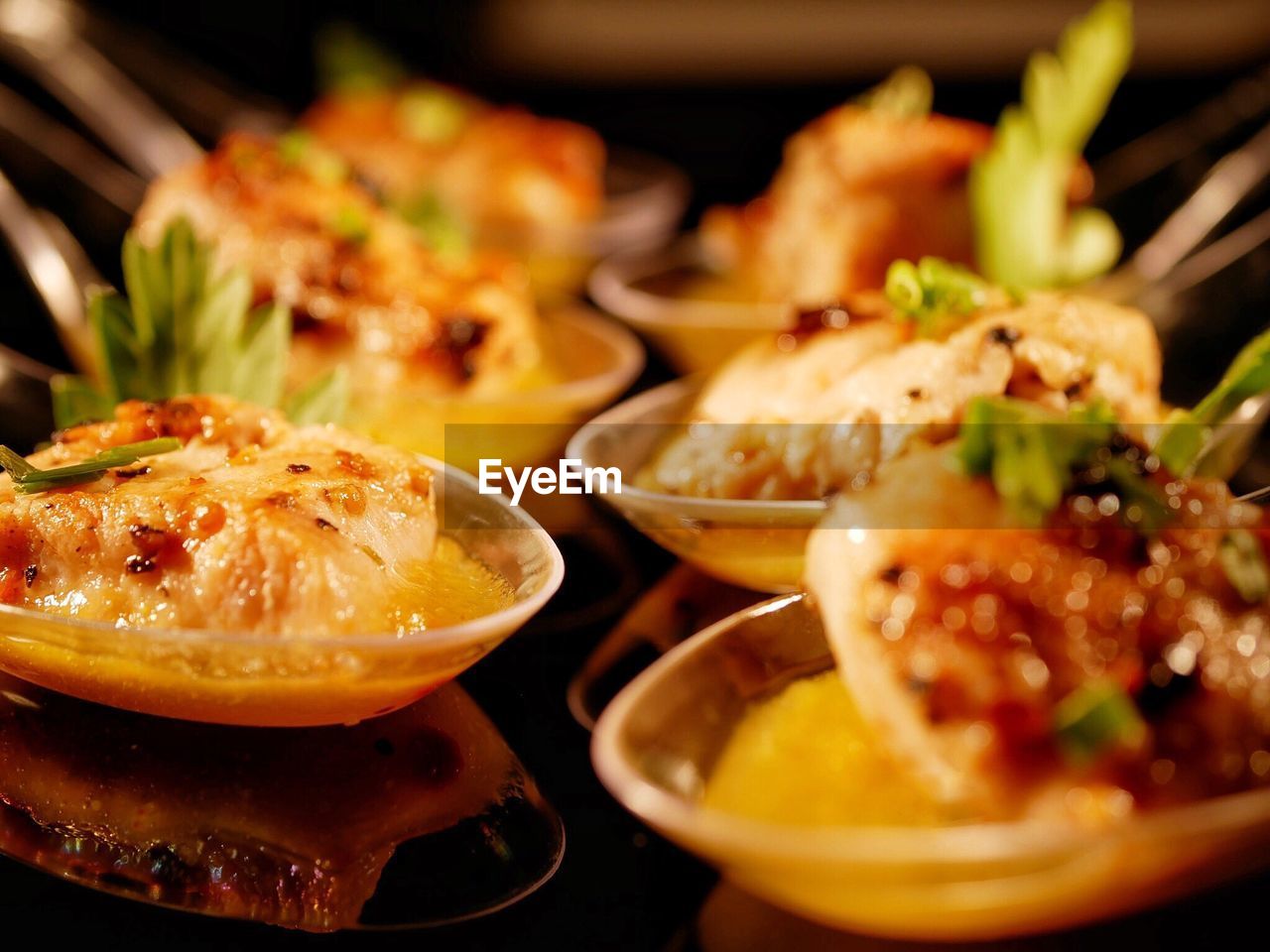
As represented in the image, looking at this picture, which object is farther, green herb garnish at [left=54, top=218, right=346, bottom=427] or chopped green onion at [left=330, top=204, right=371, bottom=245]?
chopped green onion at [left=330, top=204, right=371, bottom=245]

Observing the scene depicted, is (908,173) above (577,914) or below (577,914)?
above

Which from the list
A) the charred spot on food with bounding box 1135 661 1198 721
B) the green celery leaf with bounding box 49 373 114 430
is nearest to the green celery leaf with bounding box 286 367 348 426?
the green celery leaf with bounding box 49 373 114 430

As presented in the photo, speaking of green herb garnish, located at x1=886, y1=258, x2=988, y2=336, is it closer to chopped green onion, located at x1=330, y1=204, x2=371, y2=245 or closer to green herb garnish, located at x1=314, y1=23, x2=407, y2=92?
chopped green onion, located at x1=330, y1=204, x2=371, y2=245

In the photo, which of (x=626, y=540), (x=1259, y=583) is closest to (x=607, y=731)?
(x=1259, y=583)

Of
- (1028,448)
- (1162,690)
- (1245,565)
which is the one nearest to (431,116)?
(1028,448)

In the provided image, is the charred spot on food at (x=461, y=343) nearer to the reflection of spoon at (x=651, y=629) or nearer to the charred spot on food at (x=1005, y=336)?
the reflection of spoon at (x=651, y=629)

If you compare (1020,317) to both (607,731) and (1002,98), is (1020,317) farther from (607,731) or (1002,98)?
(1002,98)

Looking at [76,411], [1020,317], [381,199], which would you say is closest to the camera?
[1020,317]
